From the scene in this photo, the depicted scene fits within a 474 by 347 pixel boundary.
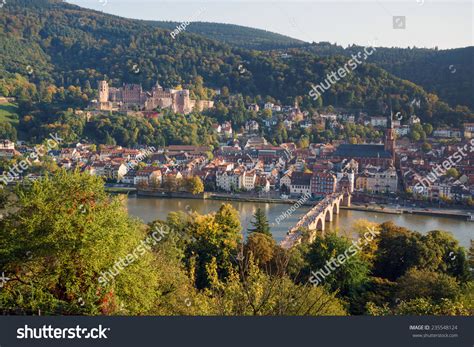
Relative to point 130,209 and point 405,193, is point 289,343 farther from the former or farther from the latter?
point 405,193

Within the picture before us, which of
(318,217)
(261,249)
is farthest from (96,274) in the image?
(318,217)

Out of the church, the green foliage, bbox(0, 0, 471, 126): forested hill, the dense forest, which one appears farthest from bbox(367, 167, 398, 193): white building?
the green foliage

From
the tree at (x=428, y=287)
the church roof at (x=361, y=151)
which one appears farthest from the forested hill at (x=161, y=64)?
the tree at (x=428, y=287)

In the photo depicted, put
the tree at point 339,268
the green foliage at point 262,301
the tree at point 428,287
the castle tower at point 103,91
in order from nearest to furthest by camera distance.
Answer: the green foliage at point 262,301
the tree at point 428,287
the tree at point 339,268
the castle tower at point 103,91

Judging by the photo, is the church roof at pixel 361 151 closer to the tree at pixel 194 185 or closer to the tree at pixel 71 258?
the tree at pixel 194 185

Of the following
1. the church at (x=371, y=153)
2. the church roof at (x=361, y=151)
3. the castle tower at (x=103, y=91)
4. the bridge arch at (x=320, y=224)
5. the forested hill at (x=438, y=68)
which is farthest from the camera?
the castle tower at (x=103, y=91)

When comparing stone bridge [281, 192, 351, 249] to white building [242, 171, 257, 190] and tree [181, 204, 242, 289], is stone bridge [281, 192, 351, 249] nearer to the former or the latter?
tree [181, 204, 242, 289]

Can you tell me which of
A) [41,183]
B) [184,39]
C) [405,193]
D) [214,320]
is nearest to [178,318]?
[214,320]
